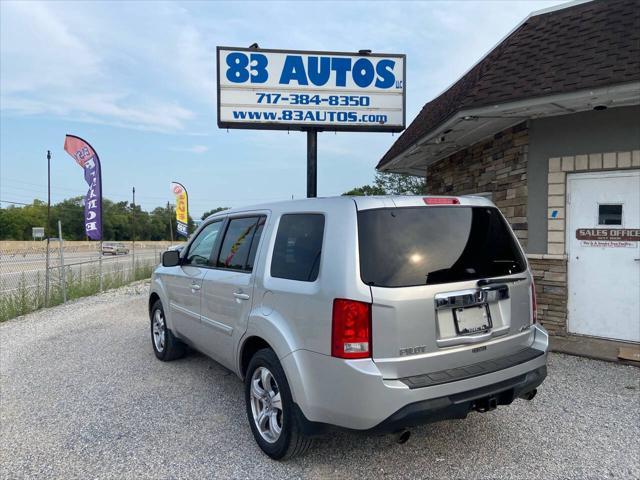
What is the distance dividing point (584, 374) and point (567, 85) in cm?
319

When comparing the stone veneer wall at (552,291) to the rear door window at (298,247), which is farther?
the stone veneer wall at (552,291)

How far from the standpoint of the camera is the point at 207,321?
408cm

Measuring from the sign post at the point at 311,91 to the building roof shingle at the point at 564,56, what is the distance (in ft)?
8.99

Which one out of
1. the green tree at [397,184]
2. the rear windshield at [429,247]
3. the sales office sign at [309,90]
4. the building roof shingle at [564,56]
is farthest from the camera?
the green tree at [397,184]

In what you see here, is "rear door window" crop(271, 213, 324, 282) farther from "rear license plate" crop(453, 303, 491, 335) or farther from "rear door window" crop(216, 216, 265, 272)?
"rear license plate" crop(453, 303, 491, 335)

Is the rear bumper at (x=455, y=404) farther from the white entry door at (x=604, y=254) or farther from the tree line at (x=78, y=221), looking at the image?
the tree line at (x=78, y=221)

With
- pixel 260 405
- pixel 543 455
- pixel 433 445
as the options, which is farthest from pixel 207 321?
pixel 543 455

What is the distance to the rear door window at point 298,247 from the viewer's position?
2820 mm

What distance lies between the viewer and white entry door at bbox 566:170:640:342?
17.9 ft

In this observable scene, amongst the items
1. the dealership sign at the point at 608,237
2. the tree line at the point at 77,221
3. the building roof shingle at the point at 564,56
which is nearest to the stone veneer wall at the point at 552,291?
the dealership sign at the point at 608,237

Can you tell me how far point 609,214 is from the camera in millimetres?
5605

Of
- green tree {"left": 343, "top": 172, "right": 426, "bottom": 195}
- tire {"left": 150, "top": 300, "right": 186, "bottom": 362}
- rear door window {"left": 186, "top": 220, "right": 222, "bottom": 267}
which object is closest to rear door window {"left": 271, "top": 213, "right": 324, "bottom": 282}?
rear door window {"left": 186, "top": 220, "right": 222, "bottom": 267}

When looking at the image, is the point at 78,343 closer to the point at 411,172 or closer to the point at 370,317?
the point at 370,317

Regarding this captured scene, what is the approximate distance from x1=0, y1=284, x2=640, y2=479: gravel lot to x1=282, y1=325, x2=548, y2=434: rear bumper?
595 mm
